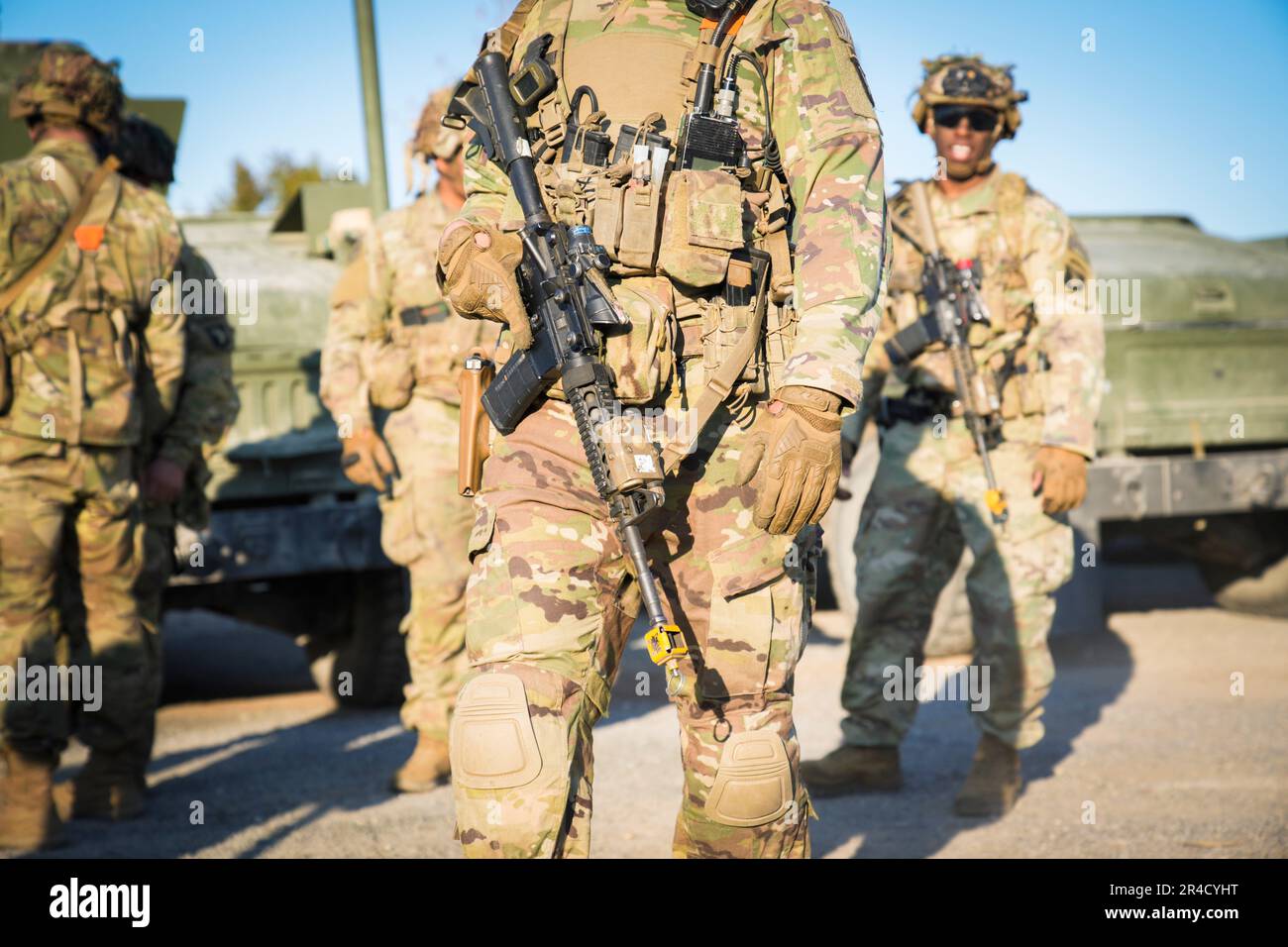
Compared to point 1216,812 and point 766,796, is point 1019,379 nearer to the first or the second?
point 1216,812

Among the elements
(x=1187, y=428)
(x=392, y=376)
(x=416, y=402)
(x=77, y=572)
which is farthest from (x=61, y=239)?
(x=1187, y=428)

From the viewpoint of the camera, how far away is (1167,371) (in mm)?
7914

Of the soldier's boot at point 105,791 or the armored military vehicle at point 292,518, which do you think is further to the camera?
the armored military vehicle at point 292,518

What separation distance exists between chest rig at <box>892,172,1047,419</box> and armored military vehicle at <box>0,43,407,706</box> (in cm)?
246

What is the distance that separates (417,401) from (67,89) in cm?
160

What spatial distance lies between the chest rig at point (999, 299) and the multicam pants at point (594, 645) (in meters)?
2.30

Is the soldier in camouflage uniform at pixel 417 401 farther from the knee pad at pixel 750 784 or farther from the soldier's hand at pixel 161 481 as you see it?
the knee pad at pixel 750 784

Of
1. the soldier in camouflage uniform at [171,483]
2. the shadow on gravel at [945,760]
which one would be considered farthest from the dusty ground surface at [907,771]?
the soldier in camouflage uniform at [171,483]

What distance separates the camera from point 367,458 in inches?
223

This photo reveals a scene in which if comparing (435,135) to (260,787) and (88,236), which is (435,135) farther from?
(260,787)

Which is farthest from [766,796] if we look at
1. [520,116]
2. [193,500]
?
[193,500]

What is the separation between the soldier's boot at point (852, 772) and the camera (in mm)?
5309

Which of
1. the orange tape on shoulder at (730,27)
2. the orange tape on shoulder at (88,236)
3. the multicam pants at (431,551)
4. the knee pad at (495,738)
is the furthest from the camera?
the multicam pants at (431,551)
